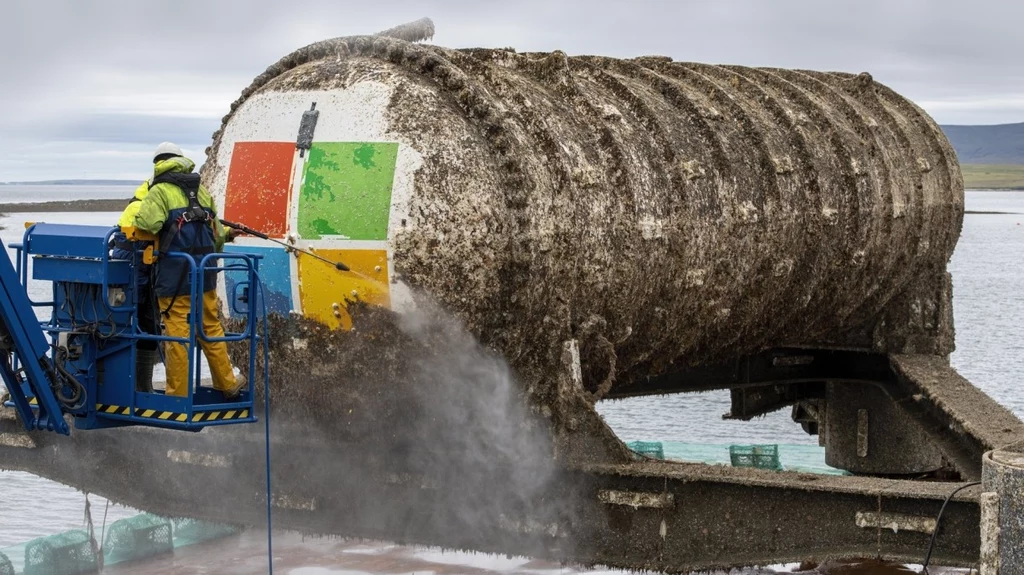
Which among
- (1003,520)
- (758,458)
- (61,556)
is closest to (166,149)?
(1003,520)

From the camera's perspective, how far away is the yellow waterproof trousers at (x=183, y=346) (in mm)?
7113

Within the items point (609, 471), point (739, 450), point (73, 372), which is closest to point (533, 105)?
point (609, 471)

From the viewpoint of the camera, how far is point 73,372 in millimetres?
7316

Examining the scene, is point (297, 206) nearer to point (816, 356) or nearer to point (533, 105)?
point (533, 105)

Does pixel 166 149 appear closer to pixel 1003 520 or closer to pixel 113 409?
pixel 113 409

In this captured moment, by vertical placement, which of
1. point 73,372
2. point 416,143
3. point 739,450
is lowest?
point 739,450

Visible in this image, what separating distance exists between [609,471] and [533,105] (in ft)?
6.64

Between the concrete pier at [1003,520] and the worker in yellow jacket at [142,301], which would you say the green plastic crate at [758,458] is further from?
the worker in yellow jacket at [142,301]

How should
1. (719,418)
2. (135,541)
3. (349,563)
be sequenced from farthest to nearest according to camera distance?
(719,418) → (135,541) → (349,563)

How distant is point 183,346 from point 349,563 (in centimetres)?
603

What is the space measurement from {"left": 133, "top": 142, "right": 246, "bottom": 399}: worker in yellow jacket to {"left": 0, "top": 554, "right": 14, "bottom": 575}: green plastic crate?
5.73 m

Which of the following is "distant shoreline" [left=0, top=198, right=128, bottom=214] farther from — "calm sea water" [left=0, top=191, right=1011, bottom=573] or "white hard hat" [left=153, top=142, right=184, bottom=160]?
"white hard hat" [left=153, top=142, right=184, bottom=160]

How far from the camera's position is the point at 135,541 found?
13.0 meters

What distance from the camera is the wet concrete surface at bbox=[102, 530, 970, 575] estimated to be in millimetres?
12438
